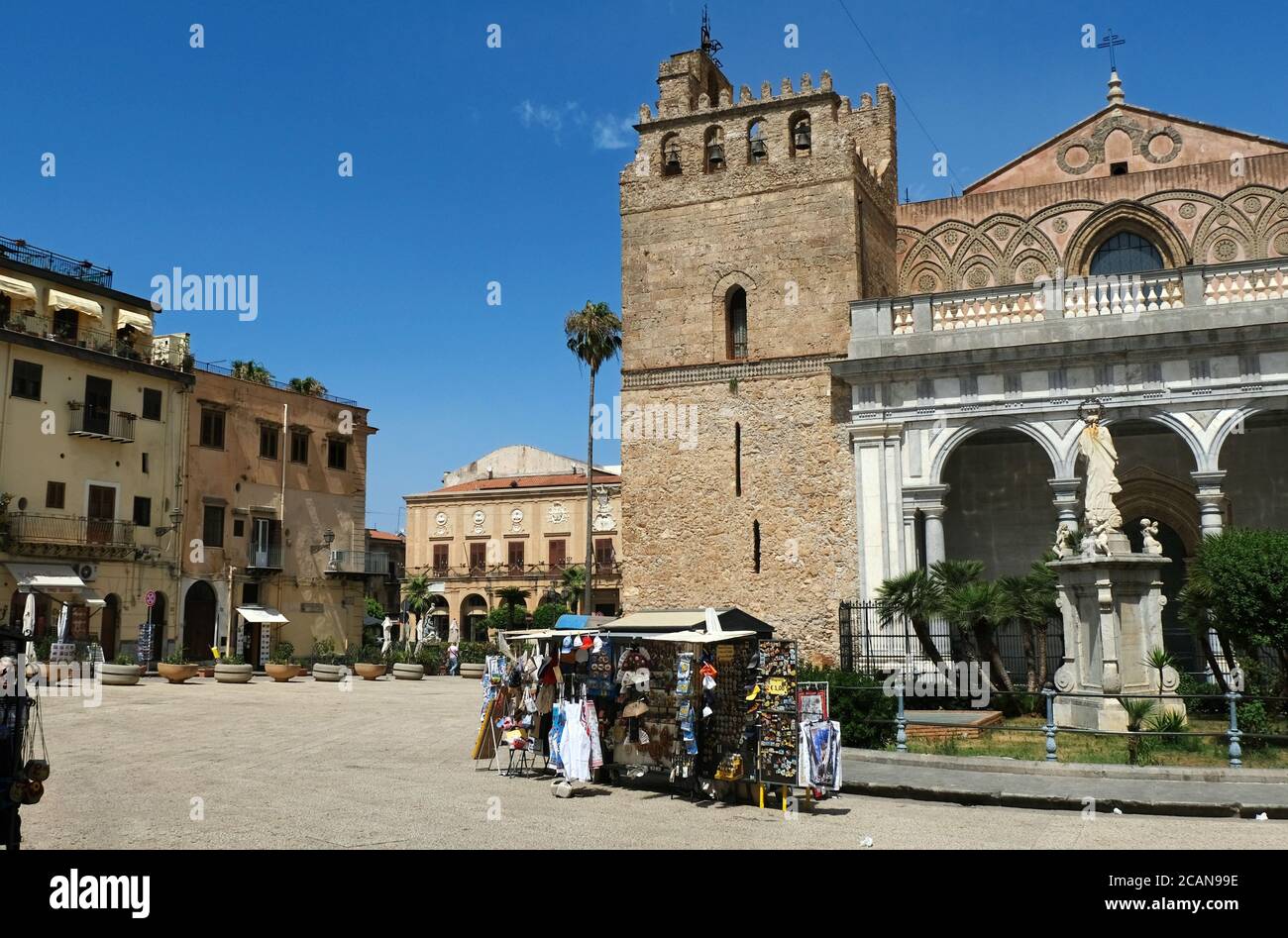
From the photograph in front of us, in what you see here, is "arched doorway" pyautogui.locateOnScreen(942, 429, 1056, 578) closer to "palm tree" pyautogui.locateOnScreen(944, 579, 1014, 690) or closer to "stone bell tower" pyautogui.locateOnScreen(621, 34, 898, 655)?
"stone bell tower" pyautogui.locateOnScreen(621, 34, 898, 655)

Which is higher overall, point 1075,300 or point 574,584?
point 1075,300

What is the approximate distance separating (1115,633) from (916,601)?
4310mm

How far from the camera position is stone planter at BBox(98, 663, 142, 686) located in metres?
26.4

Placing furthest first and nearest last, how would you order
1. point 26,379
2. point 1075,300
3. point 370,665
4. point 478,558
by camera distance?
point 478,558 → point 370,665 → point 26,379 → point 1075,300

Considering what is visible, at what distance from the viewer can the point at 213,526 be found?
1467 inches

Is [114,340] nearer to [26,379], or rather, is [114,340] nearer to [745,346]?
[26,379]

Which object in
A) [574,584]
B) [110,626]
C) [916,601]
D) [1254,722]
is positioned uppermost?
[574,584]

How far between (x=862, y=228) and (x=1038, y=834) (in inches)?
717

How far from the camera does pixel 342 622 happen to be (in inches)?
1667

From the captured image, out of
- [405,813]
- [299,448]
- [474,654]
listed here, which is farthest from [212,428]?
[405,813]

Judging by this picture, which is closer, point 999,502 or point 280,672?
point 999,502

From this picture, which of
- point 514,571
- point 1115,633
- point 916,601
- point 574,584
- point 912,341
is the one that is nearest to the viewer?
point 1115,633

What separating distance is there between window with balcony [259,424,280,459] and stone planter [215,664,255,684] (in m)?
11.7
